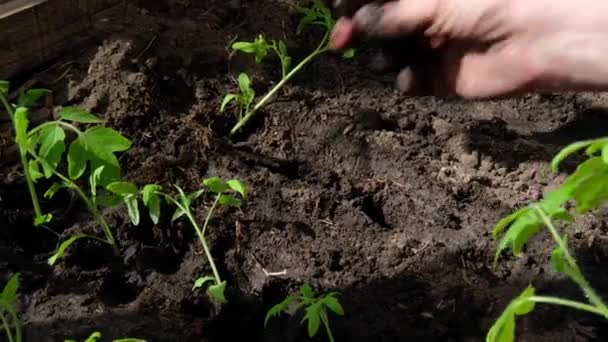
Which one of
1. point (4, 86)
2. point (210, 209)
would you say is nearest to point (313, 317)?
point (210, 209)

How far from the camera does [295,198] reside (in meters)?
2.36

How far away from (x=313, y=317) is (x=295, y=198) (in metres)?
0.60

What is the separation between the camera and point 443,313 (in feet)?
6.79

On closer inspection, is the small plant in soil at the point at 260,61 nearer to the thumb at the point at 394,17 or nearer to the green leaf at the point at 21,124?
the thumb at the point at 394,17

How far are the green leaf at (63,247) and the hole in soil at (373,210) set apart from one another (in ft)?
2.62

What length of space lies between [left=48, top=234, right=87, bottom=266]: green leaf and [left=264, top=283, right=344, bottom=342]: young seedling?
516 mm

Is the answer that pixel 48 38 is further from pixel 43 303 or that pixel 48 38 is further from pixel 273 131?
pixel 43 303

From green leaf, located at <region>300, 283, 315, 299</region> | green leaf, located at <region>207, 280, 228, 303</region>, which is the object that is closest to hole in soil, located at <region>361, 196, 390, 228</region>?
green leaf, located at <region>300, 283, 315, 299</region>

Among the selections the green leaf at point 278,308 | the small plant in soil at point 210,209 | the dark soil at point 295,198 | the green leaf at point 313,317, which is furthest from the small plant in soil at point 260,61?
the green leaf at point 313,317

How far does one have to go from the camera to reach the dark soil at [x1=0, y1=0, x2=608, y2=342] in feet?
6.72

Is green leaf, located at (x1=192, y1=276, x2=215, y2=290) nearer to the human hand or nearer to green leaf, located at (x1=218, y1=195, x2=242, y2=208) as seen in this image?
green leaf, located at (x1=218, y1=195, x2=242, y2=208)

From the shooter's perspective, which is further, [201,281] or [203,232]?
[203,232]

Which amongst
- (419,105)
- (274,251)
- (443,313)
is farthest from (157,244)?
(419,105)

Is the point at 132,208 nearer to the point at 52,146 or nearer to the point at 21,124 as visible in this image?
the point at 52,146
